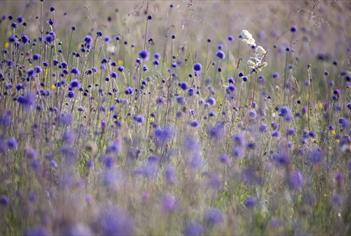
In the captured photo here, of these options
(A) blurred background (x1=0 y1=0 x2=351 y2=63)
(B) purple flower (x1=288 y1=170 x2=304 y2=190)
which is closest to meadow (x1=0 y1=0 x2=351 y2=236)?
(B) purple flower (x1=288 y1=170 x2=304 y2=190)

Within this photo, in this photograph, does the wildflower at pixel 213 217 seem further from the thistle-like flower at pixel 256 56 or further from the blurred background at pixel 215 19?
the blurred background at pixel 215 19

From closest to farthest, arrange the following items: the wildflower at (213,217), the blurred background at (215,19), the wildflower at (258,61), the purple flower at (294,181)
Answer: the wildflower at (213,217) → the purple flower at (294,181) → the wildflower at (258,61) → the blurred background at (215,19)

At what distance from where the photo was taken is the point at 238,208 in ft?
8.91

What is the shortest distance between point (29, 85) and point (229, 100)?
4.55 ft

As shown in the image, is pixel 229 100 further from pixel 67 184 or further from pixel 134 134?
pixel 67 184

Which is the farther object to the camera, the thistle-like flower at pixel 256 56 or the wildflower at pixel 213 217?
the thistle-like flower at pixel 256 56

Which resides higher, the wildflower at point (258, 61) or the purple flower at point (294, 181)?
the wildflower at point (258, 61)

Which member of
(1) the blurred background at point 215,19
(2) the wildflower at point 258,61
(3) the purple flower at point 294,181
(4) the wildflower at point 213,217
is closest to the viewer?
(4) the wildflower at point 213,217

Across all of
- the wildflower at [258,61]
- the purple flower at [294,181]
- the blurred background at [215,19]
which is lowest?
the purple flower at [294,181]

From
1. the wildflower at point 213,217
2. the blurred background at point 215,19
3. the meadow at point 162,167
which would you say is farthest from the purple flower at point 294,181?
the blurred background at point 215,19

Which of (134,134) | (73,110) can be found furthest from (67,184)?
(73,110)

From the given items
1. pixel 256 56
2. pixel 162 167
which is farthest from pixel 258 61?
pixel 162 167

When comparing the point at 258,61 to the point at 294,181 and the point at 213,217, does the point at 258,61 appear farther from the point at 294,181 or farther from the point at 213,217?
the point at 213,217

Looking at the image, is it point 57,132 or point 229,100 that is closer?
point 57,132
